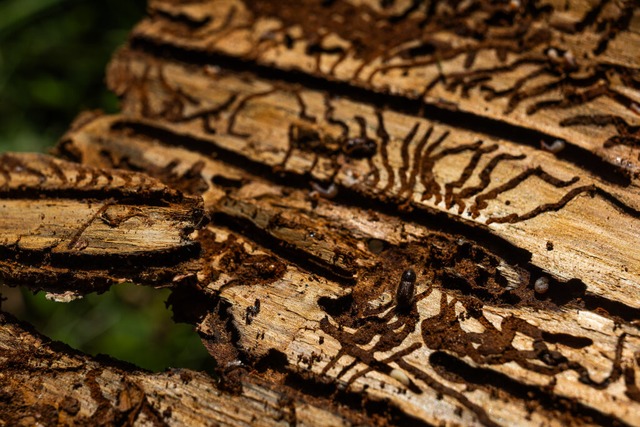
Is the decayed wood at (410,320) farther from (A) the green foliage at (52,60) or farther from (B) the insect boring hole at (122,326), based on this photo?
(A) the green foliage at (52,60)

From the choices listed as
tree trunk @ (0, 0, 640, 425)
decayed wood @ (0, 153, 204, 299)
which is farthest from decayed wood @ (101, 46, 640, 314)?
decayed wood @ (0, 153, 204, 299)

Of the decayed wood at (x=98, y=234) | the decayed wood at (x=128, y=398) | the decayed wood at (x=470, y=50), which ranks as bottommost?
the decayed wood at (x=128, y=398)

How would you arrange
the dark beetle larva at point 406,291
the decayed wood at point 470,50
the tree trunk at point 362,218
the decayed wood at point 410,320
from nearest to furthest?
1. the decayed wood at point 410,320
2. the tree trunk at point 362,218
3. the dark beetle larva at point 406,291
4. the decayed wood at point 470,50

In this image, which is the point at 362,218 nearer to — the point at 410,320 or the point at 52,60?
the point at 410,320

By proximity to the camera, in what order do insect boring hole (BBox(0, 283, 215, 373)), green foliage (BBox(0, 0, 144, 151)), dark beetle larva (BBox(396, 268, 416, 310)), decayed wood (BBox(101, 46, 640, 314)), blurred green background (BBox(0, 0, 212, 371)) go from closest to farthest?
dark beetle larva (BBox(396, 268, 416, 310)), decayed wood (BBox(101, 46, 640, 314)), insect boring hole (BBox(0, 283, 215, 373)), blurred green background (BBox(0, 0, 212, 371)), green foliage (BBox(0, 0, 144, 151))

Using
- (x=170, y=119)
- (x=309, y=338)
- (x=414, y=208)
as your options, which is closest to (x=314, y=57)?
(x=170, y=119)

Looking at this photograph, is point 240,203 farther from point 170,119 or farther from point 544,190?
point 544,190

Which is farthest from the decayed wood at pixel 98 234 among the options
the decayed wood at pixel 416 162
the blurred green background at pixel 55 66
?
the blurred green background at pixel 55 66

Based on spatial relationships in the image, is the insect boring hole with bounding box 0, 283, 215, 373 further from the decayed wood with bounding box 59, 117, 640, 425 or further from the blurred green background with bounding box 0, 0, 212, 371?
the decayed wood with bounding box 59, 117, 640, 425
